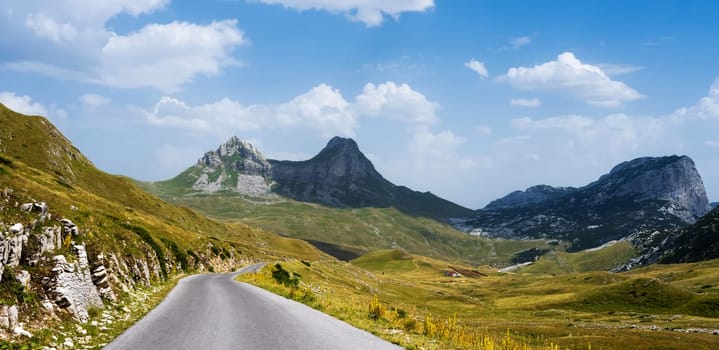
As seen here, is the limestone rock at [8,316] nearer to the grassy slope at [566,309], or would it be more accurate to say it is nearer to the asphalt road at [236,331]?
the asphalt road at [236,331]

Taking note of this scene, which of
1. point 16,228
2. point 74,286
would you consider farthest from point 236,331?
point 16,228

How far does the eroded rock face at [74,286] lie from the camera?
1791 centimetres

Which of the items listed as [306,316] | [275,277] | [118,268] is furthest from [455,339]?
[275,277]

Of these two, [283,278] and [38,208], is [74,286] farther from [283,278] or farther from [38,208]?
[283,278]

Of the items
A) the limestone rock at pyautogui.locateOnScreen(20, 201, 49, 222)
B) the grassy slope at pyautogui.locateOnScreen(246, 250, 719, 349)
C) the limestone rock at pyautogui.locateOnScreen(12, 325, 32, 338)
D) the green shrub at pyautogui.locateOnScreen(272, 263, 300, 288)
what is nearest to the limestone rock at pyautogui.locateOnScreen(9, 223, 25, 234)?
the limestone rock at pyautogui.locateOnScreen(20, 201, 49, 222)

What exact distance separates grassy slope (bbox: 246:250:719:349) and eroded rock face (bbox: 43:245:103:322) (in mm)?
13131

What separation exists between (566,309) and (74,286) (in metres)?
130

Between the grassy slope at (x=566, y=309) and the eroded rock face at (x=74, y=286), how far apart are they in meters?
13.1

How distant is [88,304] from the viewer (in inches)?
801

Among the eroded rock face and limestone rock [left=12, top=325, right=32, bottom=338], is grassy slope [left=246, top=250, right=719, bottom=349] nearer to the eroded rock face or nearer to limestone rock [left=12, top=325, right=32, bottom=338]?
the eroded rock face

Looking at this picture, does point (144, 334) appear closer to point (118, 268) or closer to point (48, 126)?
point (118, 268)

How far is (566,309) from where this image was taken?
12444 centimetres

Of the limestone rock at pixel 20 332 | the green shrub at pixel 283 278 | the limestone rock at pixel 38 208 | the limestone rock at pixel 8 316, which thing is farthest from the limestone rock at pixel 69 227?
the green shrub at pixel 283 278

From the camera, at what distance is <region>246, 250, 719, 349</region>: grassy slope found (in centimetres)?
4956
